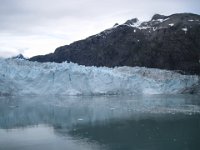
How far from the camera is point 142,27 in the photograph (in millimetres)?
67625

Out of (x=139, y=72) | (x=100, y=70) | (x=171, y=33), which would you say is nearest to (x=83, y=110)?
(x=100, y=70)

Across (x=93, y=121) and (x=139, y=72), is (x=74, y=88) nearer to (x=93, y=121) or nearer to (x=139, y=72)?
(x=139, y=72)

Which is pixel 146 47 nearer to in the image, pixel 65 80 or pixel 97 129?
pixel 65 80

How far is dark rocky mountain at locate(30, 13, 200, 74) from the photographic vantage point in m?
55.0

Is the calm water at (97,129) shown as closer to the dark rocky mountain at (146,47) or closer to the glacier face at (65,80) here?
the glacier face at (65,80)

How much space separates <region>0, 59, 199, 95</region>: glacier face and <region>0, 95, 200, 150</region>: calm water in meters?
10.2

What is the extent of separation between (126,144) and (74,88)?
21.2 meters

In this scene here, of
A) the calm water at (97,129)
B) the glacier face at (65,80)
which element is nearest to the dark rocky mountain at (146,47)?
the glacier face at (65,80)

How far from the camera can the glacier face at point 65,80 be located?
29.0 metres

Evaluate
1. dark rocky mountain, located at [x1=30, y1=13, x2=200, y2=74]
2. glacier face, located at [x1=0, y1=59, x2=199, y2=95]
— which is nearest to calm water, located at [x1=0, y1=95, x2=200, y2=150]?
glacier face, located at [x1=0, y1=59, x2=199, y2=95]

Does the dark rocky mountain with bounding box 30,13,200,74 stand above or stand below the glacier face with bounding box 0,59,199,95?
above

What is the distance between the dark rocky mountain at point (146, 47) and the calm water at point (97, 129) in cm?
3562

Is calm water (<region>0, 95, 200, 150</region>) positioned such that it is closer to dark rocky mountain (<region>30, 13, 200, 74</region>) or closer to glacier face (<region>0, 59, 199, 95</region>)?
glacier face (<region>0, 59, 199, 95</region>)

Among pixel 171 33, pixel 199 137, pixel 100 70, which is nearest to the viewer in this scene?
pixel 199 137
